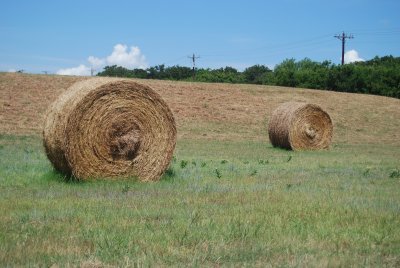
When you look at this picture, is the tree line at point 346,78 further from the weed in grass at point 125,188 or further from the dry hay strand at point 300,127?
the weed in grass at point 125,188

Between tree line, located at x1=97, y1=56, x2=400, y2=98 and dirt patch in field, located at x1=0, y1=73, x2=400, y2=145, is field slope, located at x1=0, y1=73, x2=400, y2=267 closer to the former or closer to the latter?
dirt patch in field, located at x1=0, y1=73, x2=400, y2=145

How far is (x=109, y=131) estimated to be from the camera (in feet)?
37.7

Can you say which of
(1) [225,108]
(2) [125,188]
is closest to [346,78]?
(1) [225,108]

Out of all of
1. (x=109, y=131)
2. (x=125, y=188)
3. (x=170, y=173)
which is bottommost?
(x=170, y=173)

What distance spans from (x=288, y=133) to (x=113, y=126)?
12216 mm

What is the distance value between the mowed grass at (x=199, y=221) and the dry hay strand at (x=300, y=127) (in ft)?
35.4

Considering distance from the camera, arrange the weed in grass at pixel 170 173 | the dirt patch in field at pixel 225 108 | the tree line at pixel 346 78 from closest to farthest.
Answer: the weed in grass at pixel 170 173 < the dirt patch in field at pixel 225 108 < the tree line at pixel 346 78

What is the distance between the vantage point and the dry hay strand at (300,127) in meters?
22.8

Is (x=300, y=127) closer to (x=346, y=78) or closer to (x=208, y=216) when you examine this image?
(x=208, y=216)

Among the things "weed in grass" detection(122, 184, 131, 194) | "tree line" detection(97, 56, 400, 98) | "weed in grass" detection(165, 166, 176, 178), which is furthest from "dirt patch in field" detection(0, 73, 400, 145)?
"weed in grass" detection(122, 184, 131, 194)

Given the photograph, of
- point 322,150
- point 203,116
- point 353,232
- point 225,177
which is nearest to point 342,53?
point 203,116

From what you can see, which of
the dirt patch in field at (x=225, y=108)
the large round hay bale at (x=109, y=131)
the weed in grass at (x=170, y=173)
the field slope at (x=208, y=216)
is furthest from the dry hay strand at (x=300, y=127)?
the large round hay bale at (x=109, y=131)

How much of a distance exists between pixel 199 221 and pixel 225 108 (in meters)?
31.0

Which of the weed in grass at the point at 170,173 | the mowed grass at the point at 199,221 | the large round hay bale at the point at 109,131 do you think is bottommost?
the weed in grass at the point at 170,173
